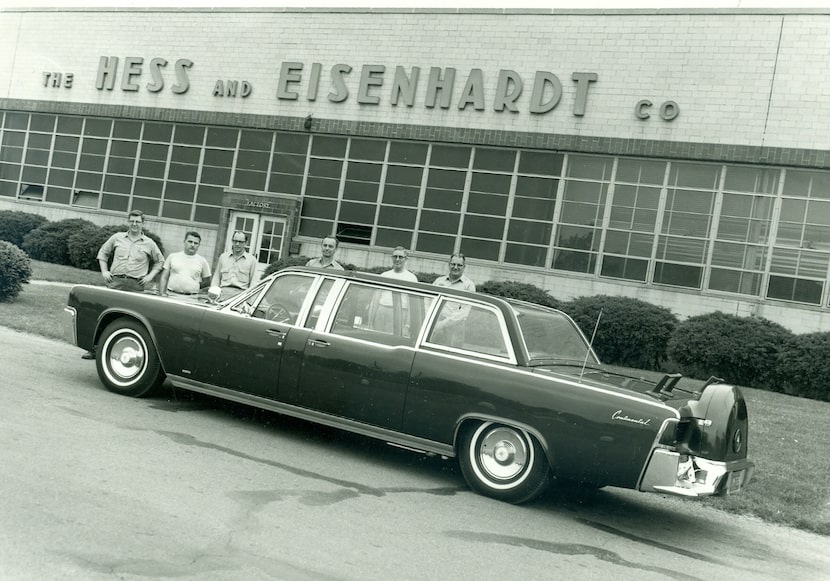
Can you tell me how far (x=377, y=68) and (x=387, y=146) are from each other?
2.05 m

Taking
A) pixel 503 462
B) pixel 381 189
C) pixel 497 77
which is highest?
pixel 497 77

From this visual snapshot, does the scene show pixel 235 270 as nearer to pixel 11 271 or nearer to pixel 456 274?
pixel 456 274

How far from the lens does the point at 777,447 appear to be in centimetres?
900

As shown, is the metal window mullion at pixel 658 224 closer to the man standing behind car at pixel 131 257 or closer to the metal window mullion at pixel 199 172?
the man standing behind car at pixel 131 257

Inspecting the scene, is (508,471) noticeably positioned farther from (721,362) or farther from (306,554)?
(721,362)

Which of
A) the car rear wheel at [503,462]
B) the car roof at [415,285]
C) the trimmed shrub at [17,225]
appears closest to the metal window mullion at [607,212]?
the car roof at [415,285]

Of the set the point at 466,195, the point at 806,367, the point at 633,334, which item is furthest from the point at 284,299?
the point at 466,195

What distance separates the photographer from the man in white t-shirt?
891cm

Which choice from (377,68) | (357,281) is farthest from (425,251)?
(357,281)

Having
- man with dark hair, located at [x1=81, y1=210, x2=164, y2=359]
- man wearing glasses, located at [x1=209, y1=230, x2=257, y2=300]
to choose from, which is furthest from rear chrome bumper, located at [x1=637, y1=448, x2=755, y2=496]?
man with dark hair, located at [x1=81, y1=210, x2=164, y2=359]

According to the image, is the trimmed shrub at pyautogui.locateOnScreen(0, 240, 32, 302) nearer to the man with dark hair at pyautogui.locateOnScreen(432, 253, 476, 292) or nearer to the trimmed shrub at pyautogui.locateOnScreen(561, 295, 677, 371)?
the man with dark hair at pyautogui.locateOnScreen(432, 253, 476, 292)

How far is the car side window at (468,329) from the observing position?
6059 mm

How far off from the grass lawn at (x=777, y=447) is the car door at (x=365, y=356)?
272cm

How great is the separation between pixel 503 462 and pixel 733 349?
10.6m
